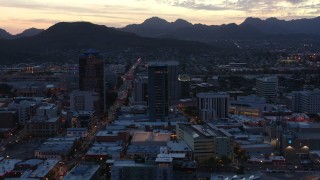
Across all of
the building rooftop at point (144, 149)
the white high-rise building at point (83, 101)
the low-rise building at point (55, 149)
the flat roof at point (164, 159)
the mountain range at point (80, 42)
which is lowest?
the low-rise building at point (55, 149)

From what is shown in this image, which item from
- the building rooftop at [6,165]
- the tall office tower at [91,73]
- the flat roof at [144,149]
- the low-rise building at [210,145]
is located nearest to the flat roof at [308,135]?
the low-rise building at [210,145]

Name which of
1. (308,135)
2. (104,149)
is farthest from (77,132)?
(308,135)

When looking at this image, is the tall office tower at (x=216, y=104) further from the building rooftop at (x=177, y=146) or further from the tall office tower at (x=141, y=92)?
the building rooftop at (x=177, y=146)

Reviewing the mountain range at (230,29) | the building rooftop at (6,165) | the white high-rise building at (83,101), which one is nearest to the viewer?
the building rooftop at (6,165)

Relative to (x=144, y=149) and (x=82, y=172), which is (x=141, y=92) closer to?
(x=144, y=149)

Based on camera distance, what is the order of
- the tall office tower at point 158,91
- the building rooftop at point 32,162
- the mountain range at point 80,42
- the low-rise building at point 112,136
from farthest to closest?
the mountain range at point 80,42 < the tall office tower at point 158,91 < the low-rise building at point 112,136 < the building rooftop at point 32,162

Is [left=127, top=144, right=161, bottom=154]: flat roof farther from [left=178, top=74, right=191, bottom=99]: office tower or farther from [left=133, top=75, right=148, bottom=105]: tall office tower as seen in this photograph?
[left=178, top=74, right=191, bottom=99]: office tower
